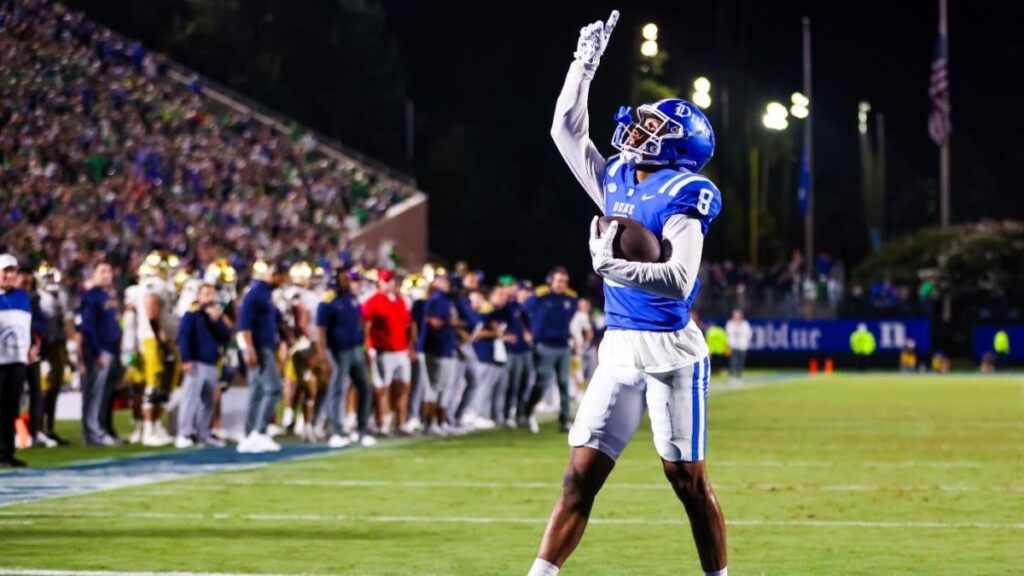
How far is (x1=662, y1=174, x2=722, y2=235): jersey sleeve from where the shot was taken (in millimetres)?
7020

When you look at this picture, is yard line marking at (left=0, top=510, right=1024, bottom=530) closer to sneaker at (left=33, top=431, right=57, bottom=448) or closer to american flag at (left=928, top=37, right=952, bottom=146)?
sneaker at (left=33, top=431, right=57, bottom=448)

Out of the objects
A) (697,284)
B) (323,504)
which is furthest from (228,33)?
(697,284)

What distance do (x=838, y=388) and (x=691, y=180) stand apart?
30784 millimetres

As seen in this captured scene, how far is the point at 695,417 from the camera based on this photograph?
717cm

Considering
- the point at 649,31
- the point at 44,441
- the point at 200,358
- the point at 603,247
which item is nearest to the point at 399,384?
the point at 200,358

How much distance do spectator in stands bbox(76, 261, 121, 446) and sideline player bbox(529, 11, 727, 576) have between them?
12208 millimetres

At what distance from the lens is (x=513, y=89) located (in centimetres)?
6981

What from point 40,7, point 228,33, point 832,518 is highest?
point 228,33

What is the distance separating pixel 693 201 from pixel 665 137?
1.17 ft

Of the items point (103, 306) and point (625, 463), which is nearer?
point (625, 463)

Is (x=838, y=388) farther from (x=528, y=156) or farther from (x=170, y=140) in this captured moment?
(x=528, y=156)

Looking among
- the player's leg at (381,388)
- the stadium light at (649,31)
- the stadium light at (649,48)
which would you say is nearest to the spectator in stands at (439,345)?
the player's leg at (381,388)

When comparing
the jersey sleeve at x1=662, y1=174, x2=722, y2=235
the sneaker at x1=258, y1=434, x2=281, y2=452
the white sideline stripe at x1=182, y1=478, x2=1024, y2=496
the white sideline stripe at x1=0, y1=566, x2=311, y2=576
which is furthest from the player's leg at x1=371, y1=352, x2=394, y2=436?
the jersey sleeve at x1=662, y1=174, x2=722, y2=235

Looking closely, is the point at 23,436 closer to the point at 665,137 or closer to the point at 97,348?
the point at 97,348
